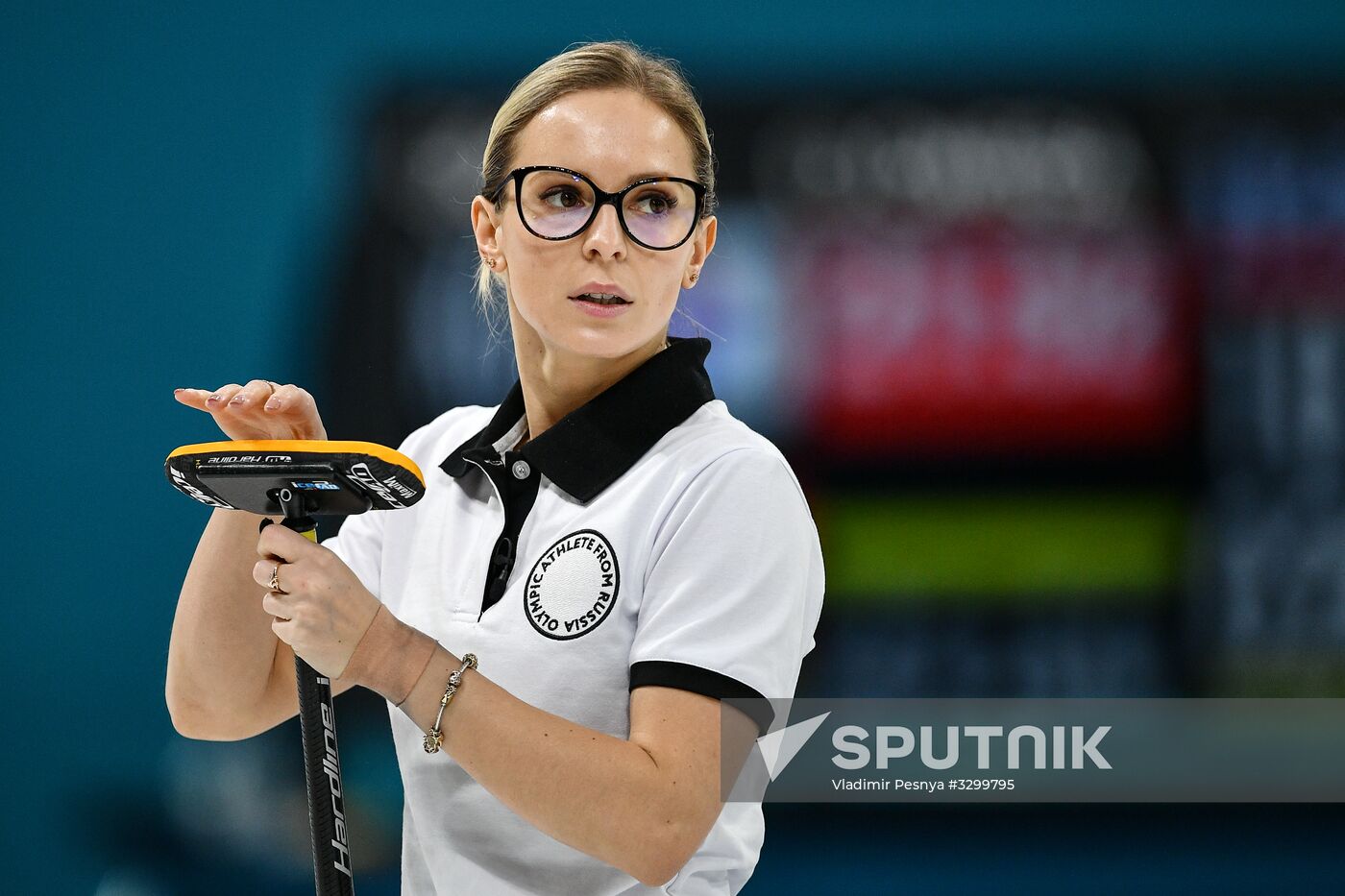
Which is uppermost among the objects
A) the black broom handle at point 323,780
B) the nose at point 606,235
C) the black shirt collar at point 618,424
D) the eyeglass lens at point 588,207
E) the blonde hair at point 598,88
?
the blonde hair at point 598,88

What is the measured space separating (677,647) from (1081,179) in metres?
1.57

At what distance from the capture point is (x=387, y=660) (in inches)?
40.9

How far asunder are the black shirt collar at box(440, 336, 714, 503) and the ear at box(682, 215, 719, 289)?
0.30 feet

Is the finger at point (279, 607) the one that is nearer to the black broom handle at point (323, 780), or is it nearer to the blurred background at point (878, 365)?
the black broom handle at point (323, 780)

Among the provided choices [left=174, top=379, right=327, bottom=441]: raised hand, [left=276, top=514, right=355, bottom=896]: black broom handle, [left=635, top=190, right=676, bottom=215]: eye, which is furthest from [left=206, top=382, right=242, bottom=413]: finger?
[left=635, top=190, right=676, bottom=215]: eye

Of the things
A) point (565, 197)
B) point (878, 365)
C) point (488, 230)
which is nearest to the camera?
point (565, 197)

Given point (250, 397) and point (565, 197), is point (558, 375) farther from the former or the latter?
point (250, 397)

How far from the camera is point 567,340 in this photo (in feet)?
4.09

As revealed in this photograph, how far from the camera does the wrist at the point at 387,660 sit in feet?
3.40

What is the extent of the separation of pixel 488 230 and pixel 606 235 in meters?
0.20

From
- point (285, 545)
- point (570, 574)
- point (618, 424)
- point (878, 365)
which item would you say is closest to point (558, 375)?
point (618, 424)

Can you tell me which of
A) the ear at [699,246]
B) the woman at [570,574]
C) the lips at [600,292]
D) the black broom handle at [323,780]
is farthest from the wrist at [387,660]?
the ear at [699,246]

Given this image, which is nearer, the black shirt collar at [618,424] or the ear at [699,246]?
the black shirt collar at [618,424]

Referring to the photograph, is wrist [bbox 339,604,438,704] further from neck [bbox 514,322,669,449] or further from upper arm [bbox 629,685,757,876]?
neck [bbox 514,322,669,449]
